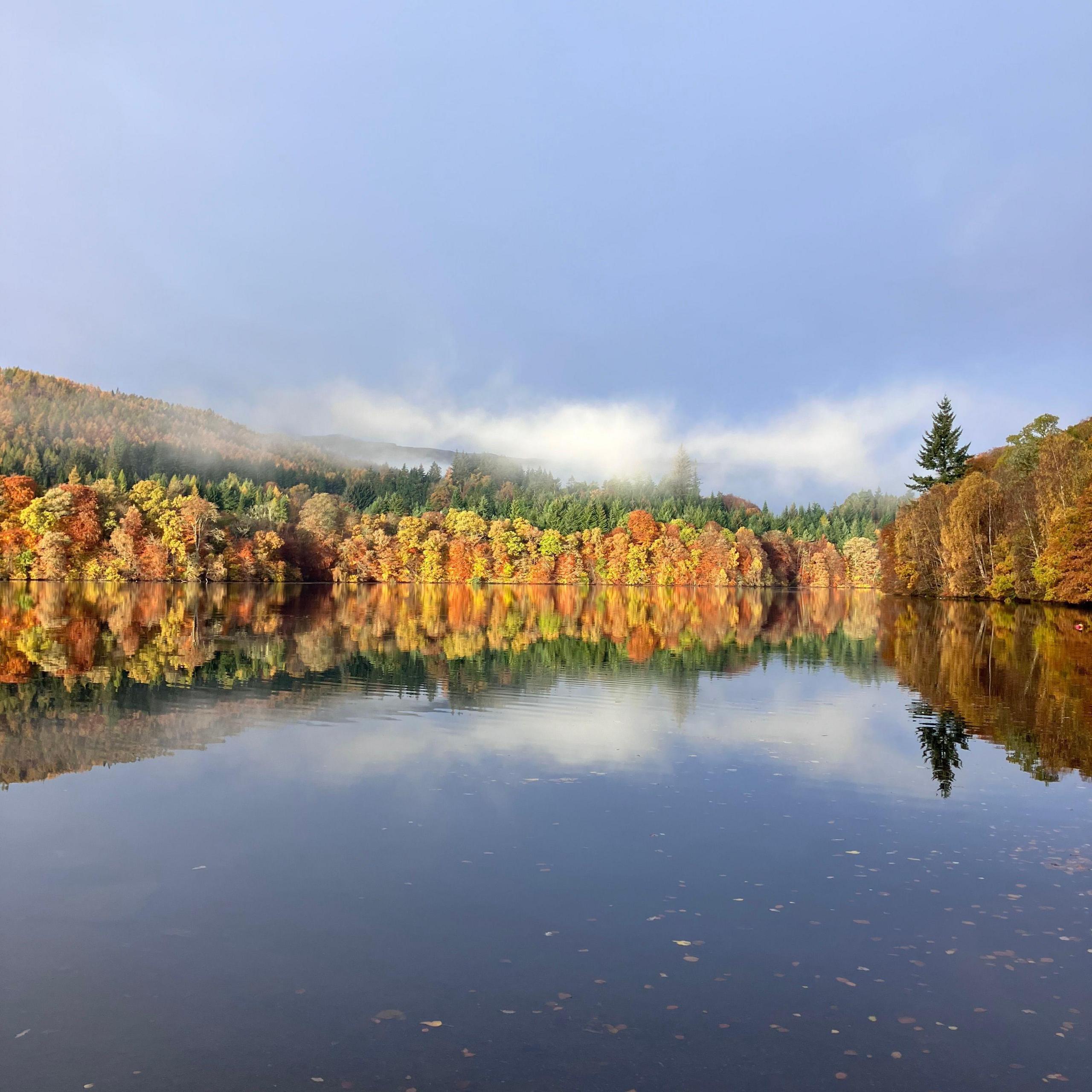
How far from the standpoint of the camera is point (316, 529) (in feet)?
441

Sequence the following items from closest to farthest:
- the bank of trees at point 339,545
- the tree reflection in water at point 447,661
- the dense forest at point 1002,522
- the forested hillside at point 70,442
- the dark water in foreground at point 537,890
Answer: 1. the dark water in foreground at point 537,890
2. the tree reflection in water at point 447,661
3. the dense forest at point 1002,522
4. the bank of trees at point 339,545
5. the forested hillside at point 70,442

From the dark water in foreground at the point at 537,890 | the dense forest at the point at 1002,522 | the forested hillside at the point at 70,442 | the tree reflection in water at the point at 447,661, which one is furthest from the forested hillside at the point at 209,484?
the dark water in foreground at the point at 537,890

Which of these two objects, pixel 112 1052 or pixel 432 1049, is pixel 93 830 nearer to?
pixel 112 1052

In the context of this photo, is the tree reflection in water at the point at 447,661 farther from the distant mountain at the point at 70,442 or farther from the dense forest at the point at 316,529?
the distant mountain at the point at 70,442

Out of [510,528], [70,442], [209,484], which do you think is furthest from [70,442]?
[510,528]

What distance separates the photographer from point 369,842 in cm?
1002

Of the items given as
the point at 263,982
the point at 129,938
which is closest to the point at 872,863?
the point at 263,982

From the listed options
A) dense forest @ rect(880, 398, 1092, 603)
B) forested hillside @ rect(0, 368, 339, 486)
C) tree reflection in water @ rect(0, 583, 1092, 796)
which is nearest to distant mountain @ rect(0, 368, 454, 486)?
forested hillside @ rect(0, 368, 339, 486)

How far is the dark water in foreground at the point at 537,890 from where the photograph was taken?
19.3ft

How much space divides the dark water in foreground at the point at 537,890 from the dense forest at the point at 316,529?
8970 centimetres

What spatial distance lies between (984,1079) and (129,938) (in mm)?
6882

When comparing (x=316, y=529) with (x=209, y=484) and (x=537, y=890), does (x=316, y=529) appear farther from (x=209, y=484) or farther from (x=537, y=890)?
(x=537, y=890)

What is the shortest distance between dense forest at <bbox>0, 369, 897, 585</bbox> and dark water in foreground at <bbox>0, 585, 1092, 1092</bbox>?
294 feet

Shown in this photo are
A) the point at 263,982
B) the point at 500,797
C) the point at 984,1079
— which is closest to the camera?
the point at 984,1079
